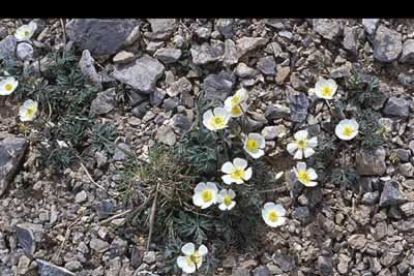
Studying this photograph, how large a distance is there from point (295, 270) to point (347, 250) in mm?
198

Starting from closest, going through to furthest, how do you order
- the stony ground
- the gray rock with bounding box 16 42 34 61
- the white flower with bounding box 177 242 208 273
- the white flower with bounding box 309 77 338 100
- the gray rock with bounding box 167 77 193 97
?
the white flower with bounding box 177 242 208 273
the stony ground
the white flower with bounding box 309 77 338 100
the gray rock with bounding box 167 77 193 97
the gray rock with bounding box 16 42 34 61

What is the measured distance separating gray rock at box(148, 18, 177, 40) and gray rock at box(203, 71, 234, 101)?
0.26m

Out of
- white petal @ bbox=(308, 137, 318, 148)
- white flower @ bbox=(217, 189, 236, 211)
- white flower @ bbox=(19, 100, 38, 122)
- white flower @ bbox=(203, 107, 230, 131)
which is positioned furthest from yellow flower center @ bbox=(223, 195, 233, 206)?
white flower @ bbox=(19, 100, 38, 122)

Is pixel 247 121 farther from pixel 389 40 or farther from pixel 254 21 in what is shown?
pixel 389 40

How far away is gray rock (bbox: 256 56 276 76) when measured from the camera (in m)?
2.43

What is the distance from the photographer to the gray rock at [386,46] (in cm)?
243

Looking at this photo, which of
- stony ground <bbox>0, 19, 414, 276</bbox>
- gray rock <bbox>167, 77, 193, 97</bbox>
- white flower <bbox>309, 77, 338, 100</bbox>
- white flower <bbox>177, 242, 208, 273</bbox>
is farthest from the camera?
gray rock <bbox>167, 77, 193, 97</bbox>

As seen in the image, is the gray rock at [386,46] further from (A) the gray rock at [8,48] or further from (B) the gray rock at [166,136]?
(A) the gray rock at [8,48]

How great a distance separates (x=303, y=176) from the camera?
7.25 feet

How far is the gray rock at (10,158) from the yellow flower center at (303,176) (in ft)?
3.37

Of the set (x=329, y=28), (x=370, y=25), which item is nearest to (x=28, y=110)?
(x=329, y=28)

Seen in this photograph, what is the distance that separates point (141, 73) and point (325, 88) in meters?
0.69

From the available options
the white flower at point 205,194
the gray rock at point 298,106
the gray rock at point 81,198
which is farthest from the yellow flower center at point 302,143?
the gray rock at point 81,198

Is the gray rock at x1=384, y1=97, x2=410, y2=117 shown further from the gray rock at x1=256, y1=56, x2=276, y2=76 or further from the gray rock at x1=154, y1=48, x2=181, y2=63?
the gray rock at x1=154, y1=48, x2=181, y2=63
